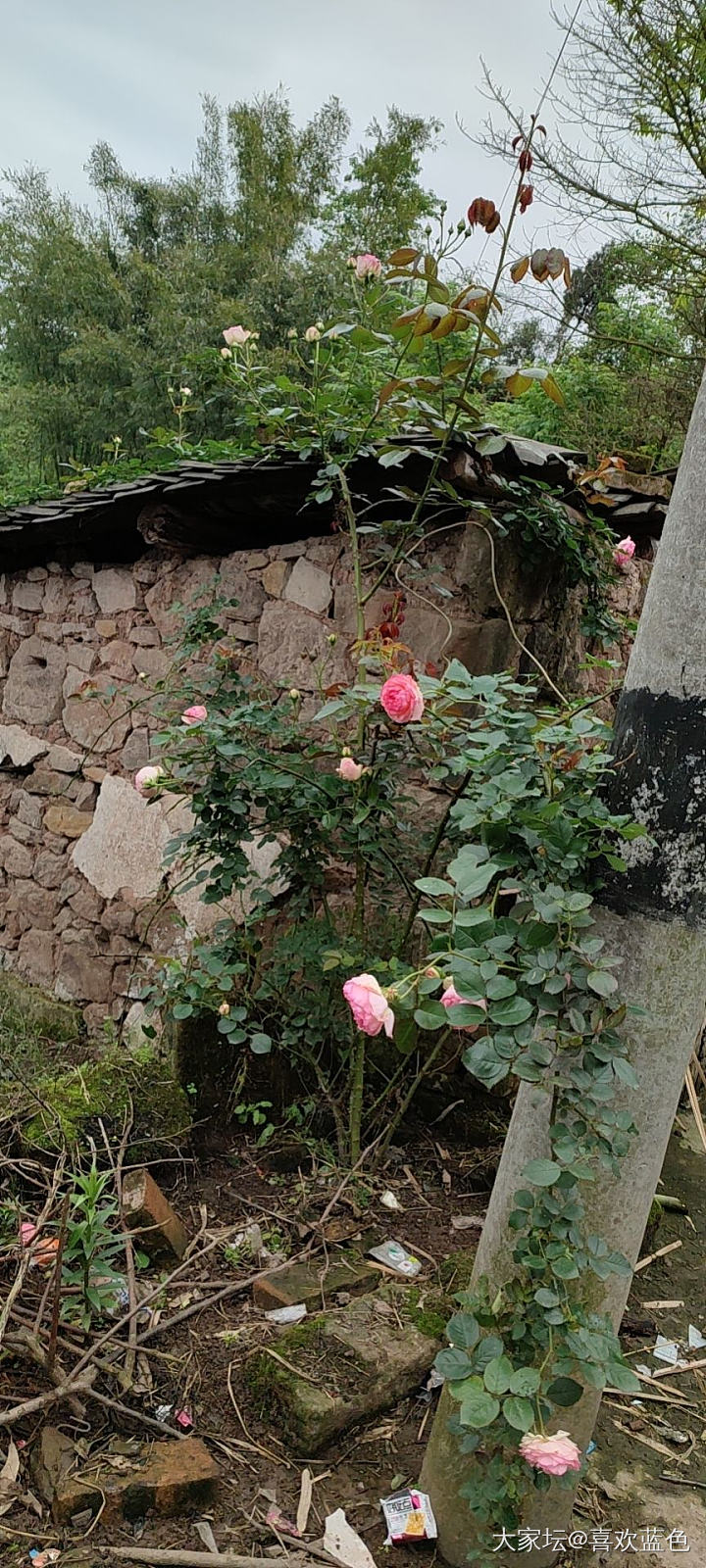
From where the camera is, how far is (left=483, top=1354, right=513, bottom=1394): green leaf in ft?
4.49

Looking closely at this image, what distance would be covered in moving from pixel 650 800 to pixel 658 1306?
1.69m

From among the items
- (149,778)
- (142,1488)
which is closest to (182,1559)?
(142,1488)

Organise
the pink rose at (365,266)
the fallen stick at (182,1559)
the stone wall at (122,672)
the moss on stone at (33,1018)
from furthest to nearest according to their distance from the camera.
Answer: the moss on stone at (33,1018) < the stone wall at (122,672) < the pink rose at (365,266) < the fallen stick at (182,1559)

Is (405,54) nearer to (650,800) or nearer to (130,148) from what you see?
(650,800)

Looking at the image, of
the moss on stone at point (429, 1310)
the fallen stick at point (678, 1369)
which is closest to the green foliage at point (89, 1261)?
the moss on stone at point (429, 1310)

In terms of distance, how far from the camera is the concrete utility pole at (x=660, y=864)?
1.49m

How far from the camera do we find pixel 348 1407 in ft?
6.26

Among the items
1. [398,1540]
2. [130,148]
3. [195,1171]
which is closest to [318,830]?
[195,1171]

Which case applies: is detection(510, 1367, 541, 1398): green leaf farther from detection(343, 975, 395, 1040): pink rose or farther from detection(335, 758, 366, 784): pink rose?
detection(335, 758, 366, 784): pink rose

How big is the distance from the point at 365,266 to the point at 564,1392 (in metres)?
2.35

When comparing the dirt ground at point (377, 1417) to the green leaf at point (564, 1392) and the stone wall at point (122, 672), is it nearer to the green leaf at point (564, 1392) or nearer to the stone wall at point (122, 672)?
the green leaf at point (564, 1392)

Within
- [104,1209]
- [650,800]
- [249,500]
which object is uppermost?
[249,500]

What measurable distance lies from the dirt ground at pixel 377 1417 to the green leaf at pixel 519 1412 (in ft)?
1.86

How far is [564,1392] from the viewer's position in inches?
55.4
